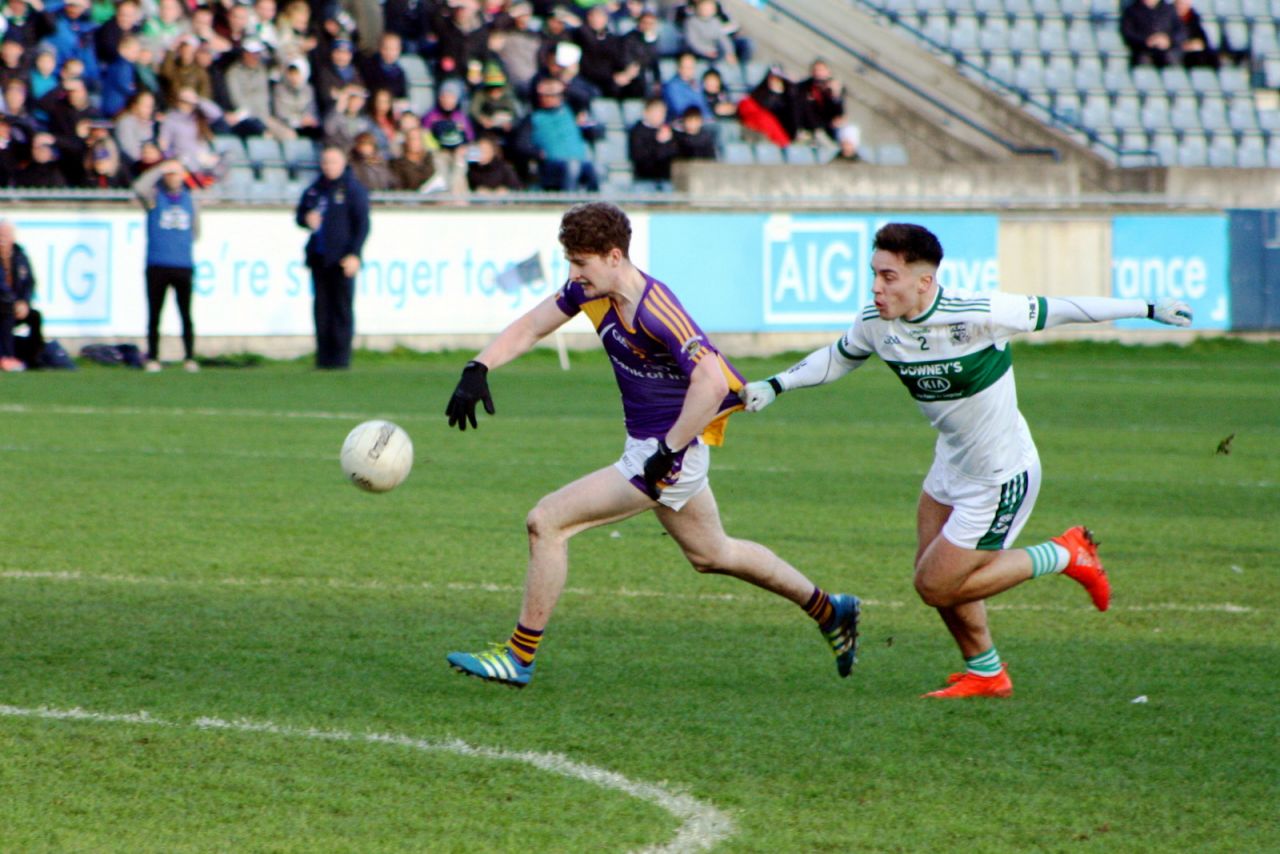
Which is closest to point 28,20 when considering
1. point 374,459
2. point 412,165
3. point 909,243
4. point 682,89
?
point 412,165

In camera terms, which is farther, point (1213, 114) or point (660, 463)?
point (1213, 114)

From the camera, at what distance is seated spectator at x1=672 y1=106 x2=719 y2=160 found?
79.4 feet

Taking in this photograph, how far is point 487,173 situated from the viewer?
74.1 feet

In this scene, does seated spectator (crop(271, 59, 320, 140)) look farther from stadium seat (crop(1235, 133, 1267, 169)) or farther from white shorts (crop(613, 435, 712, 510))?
white shorts (crop(613, 435, 712, 510))

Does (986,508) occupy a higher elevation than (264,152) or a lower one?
lower

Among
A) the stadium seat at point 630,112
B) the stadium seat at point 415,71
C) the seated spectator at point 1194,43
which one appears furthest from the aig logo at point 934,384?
the seated spectator at point 1194,43

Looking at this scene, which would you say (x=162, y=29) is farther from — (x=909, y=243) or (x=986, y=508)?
(x=986, y=508)

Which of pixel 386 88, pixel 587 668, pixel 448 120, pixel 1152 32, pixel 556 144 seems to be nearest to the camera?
pixel 587 668

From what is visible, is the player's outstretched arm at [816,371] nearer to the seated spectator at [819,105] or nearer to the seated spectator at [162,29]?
the seated spectator at [162,29]

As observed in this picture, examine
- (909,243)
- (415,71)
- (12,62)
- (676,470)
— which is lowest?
(676,470)

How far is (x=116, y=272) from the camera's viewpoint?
1964cm

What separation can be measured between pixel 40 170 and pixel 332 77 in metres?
4.15

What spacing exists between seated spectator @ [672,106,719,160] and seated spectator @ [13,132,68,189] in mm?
7992

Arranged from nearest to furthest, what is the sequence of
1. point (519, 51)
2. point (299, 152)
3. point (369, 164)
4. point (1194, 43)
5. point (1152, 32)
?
point (369, 164), point (299, 152), point (519, 51), point (1152, 32), point (1194, 43)
